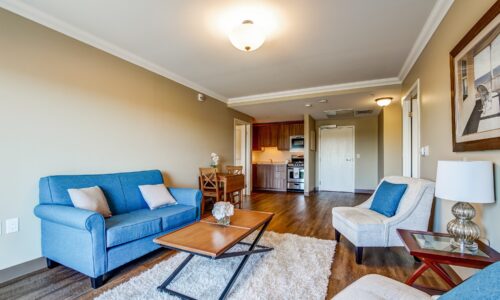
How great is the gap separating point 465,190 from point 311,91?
3441 millimetres

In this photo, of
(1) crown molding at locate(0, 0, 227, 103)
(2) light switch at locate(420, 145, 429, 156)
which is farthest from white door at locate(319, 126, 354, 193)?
(1) crown molding at locate(0, 0, 227, 103)

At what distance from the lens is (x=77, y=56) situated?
8.40ft

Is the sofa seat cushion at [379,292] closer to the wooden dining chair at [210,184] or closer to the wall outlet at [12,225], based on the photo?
the wall outlet at [12,225]

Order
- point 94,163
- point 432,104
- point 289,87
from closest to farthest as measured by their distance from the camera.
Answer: point 432,104
point 94,163
point 289,87

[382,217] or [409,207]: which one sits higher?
[409,207]

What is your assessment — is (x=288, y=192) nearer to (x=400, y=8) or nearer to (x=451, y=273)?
(x=451, y=273)

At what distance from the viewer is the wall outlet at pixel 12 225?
202 centimetres

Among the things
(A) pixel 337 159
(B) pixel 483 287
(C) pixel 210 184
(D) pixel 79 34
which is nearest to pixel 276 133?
(A) pixel 337 159

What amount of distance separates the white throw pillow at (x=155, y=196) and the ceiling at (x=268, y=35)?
5.67ft

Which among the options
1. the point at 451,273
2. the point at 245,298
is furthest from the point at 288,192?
the point at 245,298

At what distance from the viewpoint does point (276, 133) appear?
7.59 m

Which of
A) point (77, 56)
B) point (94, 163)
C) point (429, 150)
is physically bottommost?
point (94, 163)

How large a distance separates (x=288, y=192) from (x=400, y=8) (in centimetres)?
543

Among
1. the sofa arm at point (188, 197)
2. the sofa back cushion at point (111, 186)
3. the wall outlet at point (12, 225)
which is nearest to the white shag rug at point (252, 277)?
the sofa arm at point (188, 197)
